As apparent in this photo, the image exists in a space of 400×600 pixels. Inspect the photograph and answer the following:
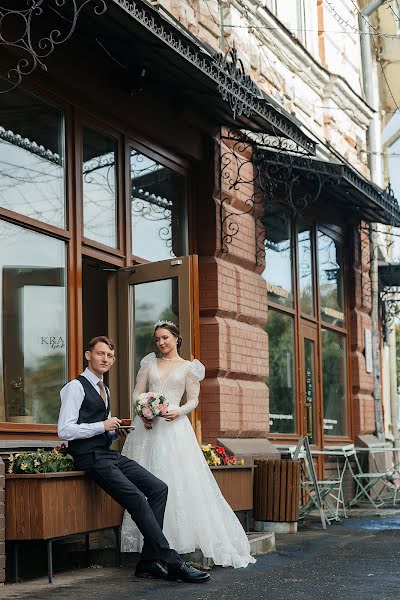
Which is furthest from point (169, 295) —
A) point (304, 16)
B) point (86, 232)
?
point (304, 16)

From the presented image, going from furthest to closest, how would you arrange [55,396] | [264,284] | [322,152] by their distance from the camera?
[322,152]
[264,284]
[55,396]

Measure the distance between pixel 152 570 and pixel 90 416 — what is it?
44.0 inches

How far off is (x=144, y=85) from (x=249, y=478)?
12.6ft

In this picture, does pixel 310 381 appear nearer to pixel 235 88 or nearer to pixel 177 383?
pixel 235 88

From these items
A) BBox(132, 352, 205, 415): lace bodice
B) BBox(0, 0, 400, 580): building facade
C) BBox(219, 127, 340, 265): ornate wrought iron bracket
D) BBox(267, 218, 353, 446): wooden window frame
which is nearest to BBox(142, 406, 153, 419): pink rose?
BBox(132, 352, 205, 415): lace bodice

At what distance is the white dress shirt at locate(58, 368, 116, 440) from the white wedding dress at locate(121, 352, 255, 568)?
36.0 inches

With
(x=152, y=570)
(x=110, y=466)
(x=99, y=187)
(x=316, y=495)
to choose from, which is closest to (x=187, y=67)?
(x=99, y=187)

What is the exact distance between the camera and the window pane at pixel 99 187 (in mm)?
10289

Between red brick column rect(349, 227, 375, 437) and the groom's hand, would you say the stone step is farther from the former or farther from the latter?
red brick column rect(349, 227, 375, 437)

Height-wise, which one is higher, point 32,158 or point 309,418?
point 32,158

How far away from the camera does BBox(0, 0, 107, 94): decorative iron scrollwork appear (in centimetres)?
848

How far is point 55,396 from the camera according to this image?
9562 mm

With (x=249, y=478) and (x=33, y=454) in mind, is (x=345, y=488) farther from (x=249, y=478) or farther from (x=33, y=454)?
(x=33, y=454)

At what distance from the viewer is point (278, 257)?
47.9 feet
